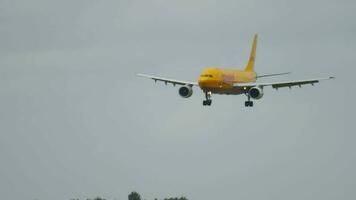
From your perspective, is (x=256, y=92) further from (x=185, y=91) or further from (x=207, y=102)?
(x=185, y=91)

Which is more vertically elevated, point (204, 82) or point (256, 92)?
point (204, 82)

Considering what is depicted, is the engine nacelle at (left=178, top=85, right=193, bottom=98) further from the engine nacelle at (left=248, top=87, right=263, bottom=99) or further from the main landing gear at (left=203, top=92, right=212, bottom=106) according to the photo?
the engine nacelle at (left=248, top=87, right=263, bottom=99)

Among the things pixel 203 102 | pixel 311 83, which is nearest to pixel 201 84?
pixel 203 102

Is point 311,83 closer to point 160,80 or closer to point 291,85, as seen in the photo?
point 291,85

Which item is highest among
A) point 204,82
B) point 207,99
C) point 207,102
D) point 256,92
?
point 204,82

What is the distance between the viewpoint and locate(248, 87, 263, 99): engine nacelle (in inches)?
7254

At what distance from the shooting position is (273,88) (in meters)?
190

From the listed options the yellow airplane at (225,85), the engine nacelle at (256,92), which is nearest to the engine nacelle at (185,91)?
the yellow airplane at (225,85)

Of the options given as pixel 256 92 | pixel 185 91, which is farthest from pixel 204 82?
pixel 256 92

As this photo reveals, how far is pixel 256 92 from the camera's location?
184 m

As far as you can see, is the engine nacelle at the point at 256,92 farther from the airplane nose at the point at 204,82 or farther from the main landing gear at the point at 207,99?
the airplane nose at the point at 204,82

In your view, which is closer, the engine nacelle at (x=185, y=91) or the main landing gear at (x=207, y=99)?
the main landing gear at (x=207, y=99)

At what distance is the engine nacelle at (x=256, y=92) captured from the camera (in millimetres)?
184250

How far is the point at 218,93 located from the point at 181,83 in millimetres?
8659
